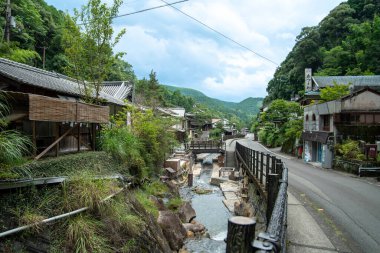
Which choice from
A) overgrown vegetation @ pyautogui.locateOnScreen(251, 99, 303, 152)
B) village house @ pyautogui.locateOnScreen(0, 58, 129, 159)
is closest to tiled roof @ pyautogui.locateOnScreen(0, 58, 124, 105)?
village house @ pyautogui.locateOnScreen(0, 58, 129, 159)

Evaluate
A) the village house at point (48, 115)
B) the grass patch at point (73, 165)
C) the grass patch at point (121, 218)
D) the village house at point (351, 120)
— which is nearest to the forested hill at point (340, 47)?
the village house at point (351, 120)

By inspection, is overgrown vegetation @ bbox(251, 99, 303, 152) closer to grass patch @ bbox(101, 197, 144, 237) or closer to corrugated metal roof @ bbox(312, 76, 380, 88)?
corrugated metal roof @ bbox(312, 76, 380, 88)

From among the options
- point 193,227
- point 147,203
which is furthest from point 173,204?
point 147,203

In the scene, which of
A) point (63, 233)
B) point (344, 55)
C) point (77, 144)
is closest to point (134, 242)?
point (63, 233)

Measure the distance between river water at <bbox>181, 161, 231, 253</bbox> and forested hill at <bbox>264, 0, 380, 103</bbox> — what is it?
4121cm

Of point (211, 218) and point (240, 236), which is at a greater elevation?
point (240, 236)

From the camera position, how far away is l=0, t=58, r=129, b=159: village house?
8.41 meters

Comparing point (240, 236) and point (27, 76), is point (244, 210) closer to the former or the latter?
point (27, 76)

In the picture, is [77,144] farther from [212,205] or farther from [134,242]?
[212,205]

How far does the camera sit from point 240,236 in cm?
204

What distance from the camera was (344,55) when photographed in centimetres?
5622

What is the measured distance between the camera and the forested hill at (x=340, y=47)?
171 feet

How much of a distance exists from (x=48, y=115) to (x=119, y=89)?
18.1 m

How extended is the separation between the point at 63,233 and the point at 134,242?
221 centimetres
